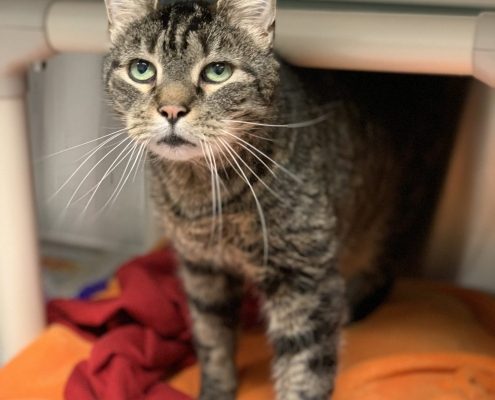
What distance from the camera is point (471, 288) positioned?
5.75ft

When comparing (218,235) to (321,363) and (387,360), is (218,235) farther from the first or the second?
(387,360)

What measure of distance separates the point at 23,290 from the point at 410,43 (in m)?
0.89

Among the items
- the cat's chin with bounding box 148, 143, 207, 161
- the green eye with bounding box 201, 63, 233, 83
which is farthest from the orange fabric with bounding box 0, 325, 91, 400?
the green eye with bounding box 201, 63, 233, 83

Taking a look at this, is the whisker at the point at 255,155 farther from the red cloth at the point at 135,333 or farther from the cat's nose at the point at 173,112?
the red cloth at the point at 135,333

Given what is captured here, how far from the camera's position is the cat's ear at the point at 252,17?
101cm

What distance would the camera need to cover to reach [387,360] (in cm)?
136

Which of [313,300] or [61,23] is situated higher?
[61,23]

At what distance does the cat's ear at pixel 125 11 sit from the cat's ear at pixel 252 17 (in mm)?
114

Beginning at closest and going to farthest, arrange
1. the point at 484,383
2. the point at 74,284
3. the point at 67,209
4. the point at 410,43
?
the point at 410,43 < the point at 67,209 < the point at 484,383 < the point at 74,284

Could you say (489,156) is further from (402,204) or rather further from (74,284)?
(74,284)

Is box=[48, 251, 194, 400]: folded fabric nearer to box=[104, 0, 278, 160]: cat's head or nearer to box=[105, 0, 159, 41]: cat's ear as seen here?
box=[104, 0, 278, 160]: cat's head

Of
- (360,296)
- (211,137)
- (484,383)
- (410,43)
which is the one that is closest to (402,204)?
(360,296)

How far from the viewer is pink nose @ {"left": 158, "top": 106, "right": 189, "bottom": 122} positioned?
0.92 m

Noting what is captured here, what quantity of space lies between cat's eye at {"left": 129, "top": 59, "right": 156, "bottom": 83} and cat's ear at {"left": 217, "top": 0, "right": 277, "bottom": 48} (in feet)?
0.45
